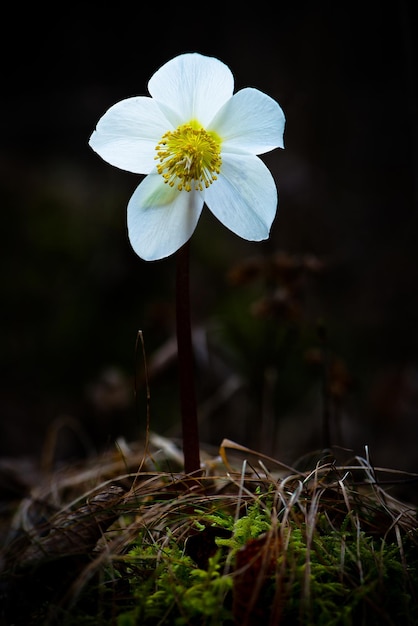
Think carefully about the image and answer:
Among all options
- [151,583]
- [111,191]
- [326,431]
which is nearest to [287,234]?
[111,191]

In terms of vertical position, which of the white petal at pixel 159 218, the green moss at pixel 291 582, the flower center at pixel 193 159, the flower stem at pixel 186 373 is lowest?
the green moss at pixel 291 582

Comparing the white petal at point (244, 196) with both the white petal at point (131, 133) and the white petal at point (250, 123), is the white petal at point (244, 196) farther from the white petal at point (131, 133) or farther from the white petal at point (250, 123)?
the white petal at point (131, 133)

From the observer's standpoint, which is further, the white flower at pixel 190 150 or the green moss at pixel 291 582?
the white flower at pixel 190 150

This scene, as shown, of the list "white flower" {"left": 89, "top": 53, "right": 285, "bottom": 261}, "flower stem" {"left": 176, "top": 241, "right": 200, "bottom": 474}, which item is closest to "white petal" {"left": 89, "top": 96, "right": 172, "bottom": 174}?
"white flower" {"left": 89, "top": 53, "right": 285, "bottom": 261}

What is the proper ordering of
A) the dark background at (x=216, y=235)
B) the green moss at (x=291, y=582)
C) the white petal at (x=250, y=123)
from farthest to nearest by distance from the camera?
the dark background at (x=216, y=235) → the white petal at (x=250, y=123) → the green moss at (x=291, y=582)

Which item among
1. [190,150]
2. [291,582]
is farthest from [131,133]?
[291,582]

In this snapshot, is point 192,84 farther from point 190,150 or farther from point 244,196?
point 244,196

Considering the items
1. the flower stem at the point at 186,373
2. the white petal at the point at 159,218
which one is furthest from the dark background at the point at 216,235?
the white petal at the point at 159,218

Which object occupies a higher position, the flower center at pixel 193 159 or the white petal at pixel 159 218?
the flower center at pixel 193 159
